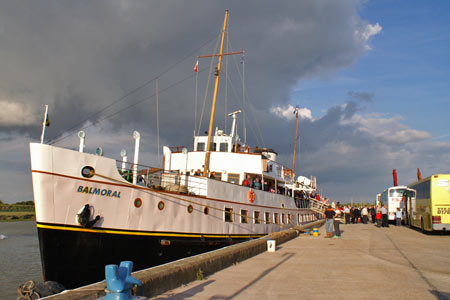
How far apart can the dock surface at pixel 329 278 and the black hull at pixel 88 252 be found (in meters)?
3.80

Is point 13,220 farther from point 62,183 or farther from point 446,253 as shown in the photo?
point 446,253

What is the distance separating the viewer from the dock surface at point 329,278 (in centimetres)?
676

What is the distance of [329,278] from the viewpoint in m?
8.29

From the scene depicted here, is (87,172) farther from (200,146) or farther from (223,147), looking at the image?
(200,146)

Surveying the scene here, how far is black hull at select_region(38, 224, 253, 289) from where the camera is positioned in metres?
10.2

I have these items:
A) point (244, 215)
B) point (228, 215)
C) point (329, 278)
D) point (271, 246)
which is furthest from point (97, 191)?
point (244, 215)

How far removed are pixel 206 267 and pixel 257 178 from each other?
1319 centimetres

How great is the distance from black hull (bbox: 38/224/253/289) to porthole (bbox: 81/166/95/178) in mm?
1618

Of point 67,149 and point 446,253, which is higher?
point 67,149

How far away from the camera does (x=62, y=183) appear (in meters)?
10.5

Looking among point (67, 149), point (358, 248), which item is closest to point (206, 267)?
point (67, 149)

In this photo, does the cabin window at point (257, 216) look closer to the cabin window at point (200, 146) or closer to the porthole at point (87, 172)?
the cabin window at point (200, 146)

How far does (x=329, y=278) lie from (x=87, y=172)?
7614mm

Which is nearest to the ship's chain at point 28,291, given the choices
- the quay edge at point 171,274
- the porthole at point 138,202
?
the quay edge at point 171,274
